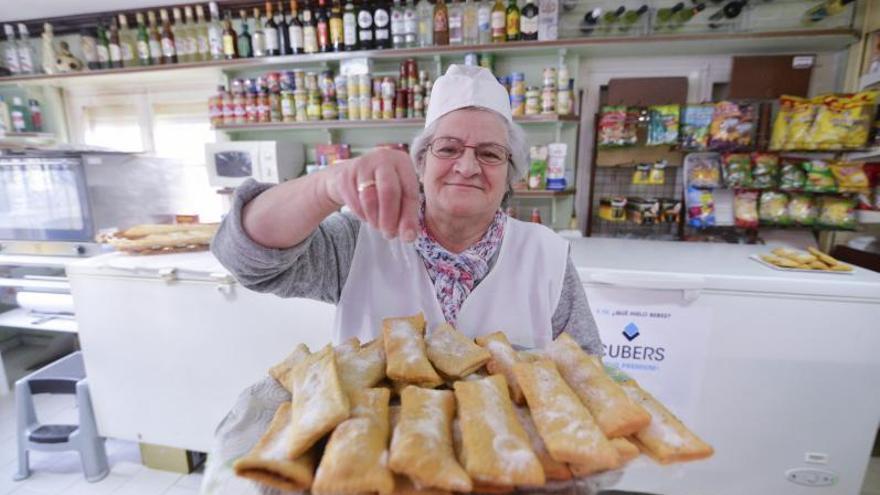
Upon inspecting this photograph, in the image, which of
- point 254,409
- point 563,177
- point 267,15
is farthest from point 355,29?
point 254,409

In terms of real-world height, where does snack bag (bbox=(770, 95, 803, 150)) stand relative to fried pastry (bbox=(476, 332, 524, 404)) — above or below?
above

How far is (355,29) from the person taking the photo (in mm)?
2191

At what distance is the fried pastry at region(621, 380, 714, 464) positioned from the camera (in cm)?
43

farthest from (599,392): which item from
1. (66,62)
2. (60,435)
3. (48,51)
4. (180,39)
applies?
(48,51)

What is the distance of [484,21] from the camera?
2.11 metres

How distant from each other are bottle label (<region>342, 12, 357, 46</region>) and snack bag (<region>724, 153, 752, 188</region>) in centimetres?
213

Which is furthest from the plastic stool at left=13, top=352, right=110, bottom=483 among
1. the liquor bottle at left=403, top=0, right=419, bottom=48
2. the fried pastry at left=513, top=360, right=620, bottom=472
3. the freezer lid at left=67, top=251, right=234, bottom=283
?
the liquor bottle at left=403, top=0, right=419, bottom=48

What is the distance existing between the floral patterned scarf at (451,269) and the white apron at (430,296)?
15 mm

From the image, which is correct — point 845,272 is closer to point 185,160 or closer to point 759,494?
point 759,494

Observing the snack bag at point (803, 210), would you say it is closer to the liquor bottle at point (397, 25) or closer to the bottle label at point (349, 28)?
the liquor bottle at point (397, 25)

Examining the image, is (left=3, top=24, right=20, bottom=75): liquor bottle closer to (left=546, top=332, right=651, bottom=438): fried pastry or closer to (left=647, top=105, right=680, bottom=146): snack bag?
(left=546, top=332, right=651, bottom=438): fried pastry

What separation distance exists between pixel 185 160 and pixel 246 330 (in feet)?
6.07

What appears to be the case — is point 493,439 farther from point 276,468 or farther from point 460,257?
point 460,257

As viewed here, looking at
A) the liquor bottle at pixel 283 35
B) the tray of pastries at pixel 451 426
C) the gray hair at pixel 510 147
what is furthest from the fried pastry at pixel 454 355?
the liquor bottle at pixel 283 35
